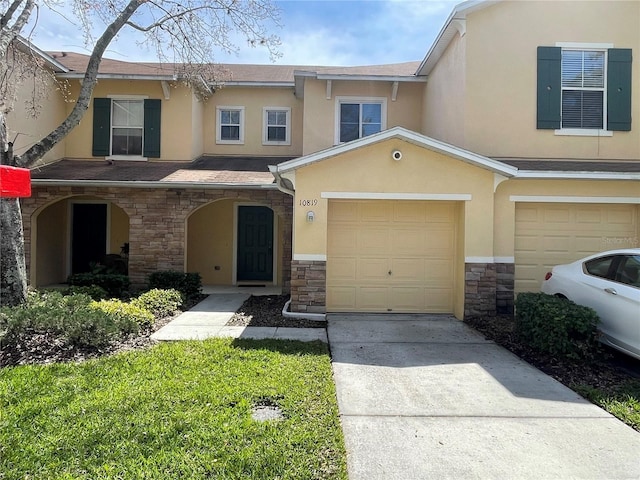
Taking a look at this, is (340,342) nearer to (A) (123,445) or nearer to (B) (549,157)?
(A) (123,445)

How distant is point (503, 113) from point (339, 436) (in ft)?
27.5

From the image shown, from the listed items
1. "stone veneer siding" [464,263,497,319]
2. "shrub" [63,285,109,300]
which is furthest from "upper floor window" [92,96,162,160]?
"stone veneer siding" [464,263,497,319]

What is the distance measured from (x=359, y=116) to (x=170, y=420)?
10.1 metres

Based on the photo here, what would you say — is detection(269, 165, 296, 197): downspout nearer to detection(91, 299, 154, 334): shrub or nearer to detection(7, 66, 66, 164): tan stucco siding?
detection(91, 299, 154, 334): shrub

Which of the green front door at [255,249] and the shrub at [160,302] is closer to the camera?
the shrub at [160,302]

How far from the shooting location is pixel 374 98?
11875mm

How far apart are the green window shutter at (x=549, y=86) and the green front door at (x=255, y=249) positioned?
7.65 metres

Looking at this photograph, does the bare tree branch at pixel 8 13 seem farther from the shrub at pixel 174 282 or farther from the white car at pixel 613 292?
the white car at pixel 613 292

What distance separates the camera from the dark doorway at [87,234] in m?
12.4

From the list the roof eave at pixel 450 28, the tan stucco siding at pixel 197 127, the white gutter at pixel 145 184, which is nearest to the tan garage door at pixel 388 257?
the white gutter at pixel 145 184

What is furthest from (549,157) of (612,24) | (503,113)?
(612,24)

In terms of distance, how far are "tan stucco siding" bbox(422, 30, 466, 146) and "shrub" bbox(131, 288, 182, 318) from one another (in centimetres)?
739

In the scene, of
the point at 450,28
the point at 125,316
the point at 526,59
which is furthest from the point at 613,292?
the point at 125,316

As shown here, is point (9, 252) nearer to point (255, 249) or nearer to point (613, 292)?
A: point (255, 249)
